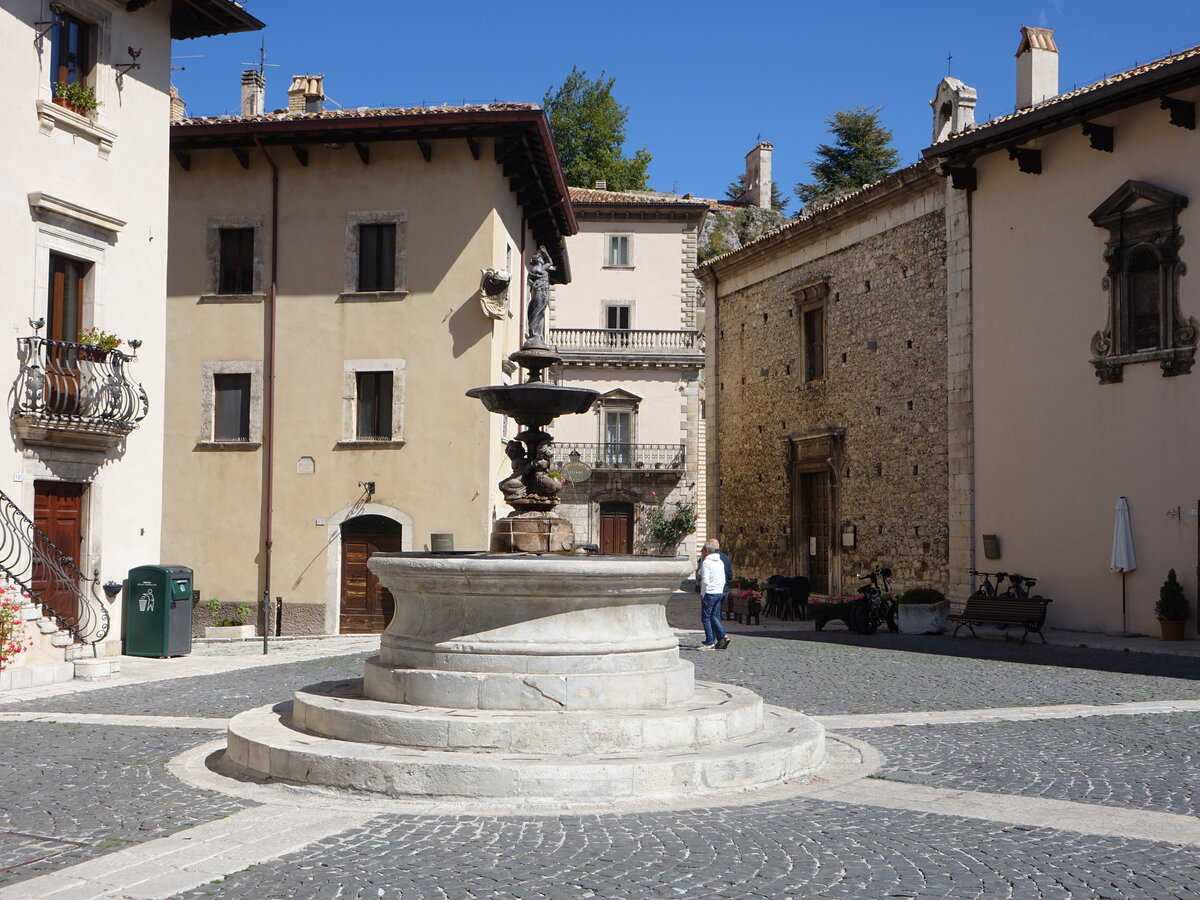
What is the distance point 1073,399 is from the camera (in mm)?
19391

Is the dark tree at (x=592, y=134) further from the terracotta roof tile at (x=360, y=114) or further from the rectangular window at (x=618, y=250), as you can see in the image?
the terracotta roof tile at (x=360, y=114)

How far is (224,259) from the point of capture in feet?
73.5

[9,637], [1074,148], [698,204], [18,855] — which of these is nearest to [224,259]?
[9,637]

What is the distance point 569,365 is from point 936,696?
94.3 ft

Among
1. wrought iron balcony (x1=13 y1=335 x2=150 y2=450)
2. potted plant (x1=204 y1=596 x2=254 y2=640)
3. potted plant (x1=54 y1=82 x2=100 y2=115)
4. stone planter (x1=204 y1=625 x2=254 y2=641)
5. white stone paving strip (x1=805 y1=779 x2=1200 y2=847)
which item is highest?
potted plant (x1=54 y1=82 x2=100 y2=115)

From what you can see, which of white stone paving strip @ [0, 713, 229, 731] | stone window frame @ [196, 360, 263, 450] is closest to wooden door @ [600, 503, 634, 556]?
stone window frame @ [196, 360, 263, 450]

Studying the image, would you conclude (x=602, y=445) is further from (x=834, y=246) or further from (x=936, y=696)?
(x=936, y=696)

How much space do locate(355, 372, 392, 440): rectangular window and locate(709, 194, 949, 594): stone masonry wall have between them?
31.8 feet

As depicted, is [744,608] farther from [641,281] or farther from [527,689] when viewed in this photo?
[641,281]

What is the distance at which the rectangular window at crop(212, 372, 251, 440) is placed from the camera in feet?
72.5

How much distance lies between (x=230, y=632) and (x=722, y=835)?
1660 cm

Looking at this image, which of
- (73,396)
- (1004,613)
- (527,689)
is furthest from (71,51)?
(1004,613)

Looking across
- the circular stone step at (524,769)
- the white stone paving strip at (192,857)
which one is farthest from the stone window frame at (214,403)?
the white stone paving strip at (192,857)

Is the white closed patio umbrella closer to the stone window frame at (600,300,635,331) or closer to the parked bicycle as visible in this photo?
the parked bicycle
